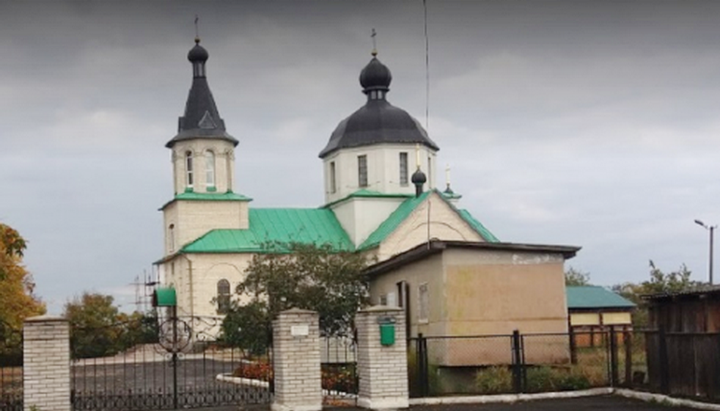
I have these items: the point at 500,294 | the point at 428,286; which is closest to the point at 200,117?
the point at 428,286

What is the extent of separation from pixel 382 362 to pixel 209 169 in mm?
36868

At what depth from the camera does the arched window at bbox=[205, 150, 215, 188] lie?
186 feet

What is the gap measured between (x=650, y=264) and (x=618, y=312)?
7176 mm

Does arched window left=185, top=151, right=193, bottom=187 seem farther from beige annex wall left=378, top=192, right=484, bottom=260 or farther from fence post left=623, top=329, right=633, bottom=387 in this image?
fence post left=623, top=329, right=633, bottom=387

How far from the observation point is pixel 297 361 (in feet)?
67.6

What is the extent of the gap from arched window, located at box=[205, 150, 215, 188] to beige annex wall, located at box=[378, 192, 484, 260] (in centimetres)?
940

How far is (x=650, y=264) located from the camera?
6181cm

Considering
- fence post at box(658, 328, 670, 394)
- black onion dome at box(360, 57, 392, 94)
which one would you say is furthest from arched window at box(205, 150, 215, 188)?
fence post at box(658, 328, 670, 394)

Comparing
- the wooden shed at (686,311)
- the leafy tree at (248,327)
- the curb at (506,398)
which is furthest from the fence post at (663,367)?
the leafy tree at (248,327)

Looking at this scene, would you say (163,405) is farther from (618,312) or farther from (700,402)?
(618,312)

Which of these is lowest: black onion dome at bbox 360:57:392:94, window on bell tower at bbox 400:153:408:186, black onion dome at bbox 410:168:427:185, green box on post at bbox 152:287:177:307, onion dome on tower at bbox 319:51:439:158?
green box on post at bbox 152:287:177:307

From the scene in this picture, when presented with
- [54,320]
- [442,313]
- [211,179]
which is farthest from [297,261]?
[211,179]

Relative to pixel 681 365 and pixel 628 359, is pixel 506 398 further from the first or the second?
pixel 681 365

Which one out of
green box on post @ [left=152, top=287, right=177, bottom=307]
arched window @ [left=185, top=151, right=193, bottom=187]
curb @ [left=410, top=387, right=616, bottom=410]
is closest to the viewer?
curb @ [left=410, top=387, right=616, bottom=410]
